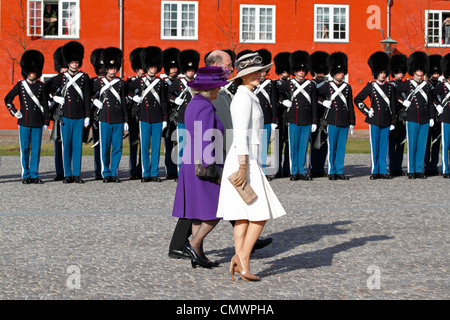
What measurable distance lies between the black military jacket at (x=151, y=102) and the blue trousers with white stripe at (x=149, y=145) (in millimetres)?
122

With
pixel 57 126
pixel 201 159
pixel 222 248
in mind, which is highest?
pixel 57 126

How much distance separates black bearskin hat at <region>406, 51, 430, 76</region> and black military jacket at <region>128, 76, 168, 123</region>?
454cm

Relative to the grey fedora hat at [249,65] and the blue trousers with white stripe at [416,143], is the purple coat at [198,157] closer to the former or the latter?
the grey fedora hat at [249,65]

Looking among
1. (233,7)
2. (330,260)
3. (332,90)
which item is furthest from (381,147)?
(233,7)

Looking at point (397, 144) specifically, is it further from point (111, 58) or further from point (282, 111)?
point (111, 58)

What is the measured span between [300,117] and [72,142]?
3858 mm

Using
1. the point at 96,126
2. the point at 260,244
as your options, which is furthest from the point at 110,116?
the point at 260,244

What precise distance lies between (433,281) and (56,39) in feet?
88.9

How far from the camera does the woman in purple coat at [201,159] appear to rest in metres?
6.80

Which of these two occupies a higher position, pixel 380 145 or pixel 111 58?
pixel 111 58

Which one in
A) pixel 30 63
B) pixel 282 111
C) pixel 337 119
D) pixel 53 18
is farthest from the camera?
pixel 53 18

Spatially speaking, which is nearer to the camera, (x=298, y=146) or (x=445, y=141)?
(x=298, y=146)

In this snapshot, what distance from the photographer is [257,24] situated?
3231 centimetres
